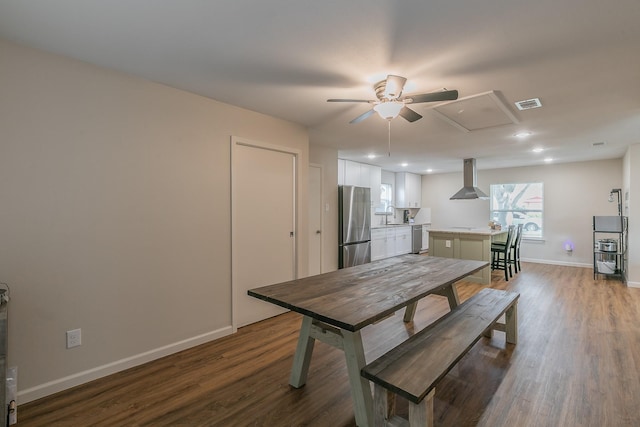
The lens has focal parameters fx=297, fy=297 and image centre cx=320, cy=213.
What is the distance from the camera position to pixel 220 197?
296 cm

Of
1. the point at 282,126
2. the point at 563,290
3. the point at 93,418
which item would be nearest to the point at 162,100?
the point at 282,126

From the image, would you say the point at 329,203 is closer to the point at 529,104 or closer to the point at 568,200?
the point at 529,104

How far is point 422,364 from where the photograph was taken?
156 centimetres

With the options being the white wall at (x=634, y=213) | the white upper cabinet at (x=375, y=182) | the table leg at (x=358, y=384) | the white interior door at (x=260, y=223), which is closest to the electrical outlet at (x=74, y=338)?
the white interior door at (x=260, y=223)

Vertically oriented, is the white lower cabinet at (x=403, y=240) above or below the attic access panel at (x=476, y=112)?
below

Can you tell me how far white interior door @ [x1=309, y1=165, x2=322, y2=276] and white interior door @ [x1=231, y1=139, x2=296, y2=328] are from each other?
47.0 inches

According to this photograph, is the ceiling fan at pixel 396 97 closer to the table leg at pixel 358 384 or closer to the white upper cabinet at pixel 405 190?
the table leg at pixel 358 384

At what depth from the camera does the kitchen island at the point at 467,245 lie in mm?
5066

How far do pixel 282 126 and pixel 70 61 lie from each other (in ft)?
6.41

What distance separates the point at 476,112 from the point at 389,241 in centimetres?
441

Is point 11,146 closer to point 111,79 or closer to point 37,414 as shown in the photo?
point 111,79

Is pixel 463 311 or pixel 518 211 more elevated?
pixel 518 211

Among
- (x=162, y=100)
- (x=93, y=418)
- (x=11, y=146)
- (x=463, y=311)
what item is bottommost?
(x=93, y=418)

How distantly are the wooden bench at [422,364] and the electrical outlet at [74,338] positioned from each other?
6.72 ft
